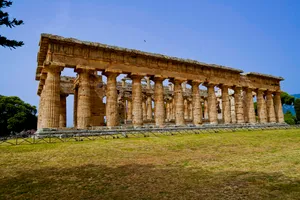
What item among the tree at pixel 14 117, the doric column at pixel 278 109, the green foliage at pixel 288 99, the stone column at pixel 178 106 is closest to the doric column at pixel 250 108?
the doric column at pixel 278 109

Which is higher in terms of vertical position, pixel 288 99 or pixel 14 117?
pixel 288 99

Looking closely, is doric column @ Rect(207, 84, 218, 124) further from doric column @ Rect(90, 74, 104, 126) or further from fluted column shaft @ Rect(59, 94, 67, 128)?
fluted column shaft @ Rect(59, 94, 67, 128)

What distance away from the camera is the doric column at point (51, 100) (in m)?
21.2

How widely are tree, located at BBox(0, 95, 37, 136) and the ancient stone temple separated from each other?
17.0 metres

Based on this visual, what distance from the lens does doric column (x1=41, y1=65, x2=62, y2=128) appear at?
21250 mm

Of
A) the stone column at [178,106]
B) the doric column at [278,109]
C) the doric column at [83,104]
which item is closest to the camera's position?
the doric column at [83,104]

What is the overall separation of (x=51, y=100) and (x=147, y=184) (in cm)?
1800

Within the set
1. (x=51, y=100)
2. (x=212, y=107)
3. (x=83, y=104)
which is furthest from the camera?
(x=212, y=107)

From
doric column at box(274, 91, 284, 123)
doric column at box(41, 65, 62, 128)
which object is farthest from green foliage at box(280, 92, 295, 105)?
doric column at box(41, 65, 62, 128)

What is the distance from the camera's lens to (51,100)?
2169 centimetres

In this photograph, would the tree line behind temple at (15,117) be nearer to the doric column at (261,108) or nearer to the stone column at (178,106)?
the doric column at (261,108)

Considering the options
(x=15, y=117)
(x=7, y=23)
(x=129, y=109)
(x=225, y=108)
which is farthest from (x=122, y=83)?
(x=7, y=23)

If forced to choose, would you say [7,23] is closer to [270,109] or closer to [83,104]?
[83,104]

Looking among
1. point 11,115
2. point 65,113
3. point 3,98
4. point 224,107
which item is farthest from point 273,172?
point 3,98
